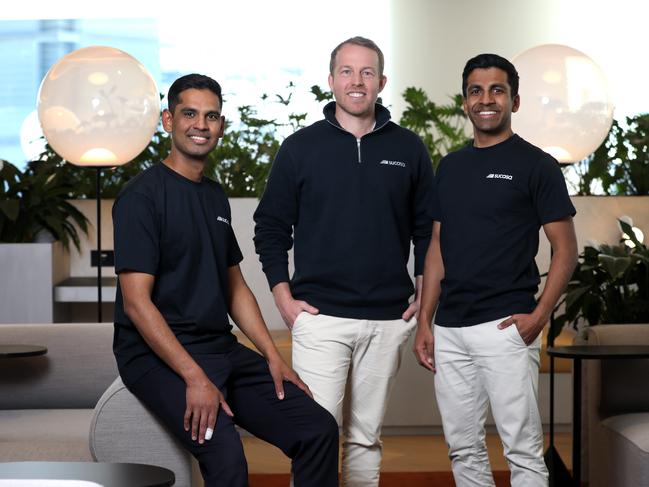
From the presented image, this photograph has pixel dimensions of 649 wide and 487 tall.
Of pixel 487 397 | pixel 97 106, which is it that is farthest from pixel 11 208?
pixel 487 397

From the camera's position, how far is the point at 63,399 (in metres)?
3.73

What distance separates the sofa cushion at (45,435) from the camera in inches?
122

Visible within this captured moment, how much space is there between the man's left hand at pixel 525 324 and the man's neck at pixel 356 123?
67cm

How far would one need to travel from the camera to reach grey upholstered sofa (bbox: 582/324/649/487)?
3.45 metres

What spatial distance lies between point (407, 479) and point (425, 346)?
1185mm

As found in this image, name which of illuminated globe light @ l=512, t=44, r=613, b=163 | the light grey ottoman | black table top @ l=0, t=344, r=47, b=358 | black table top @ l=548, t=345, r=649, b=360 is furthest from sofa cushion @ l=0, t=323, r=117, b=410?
illuminated globe light @ l=512, t=44, r=613, b=163

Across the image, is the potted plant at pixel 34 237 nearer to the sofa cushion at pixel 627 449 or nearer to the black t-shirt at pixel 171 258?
the black t-shirt at pixel 171 258

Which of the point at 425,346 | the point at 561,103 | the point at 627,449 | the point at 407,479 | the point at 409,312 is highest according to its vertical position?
the point at 561,103

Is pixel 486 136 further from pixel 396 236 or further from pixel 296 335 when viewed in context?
pixel 296 335

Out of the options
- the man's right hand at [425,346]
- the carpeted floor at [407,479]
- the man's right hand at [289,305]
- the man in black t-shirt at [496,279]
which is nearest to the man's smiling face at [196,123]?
the man's right hand at [289,305]

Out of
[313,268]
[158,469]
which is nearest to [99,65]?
[313,268]

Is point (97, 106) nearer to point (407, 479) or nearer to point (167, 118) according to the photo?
point (167, 118)

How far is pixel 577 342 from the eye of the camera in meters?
3.90

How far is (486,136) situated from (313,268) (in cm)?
62
